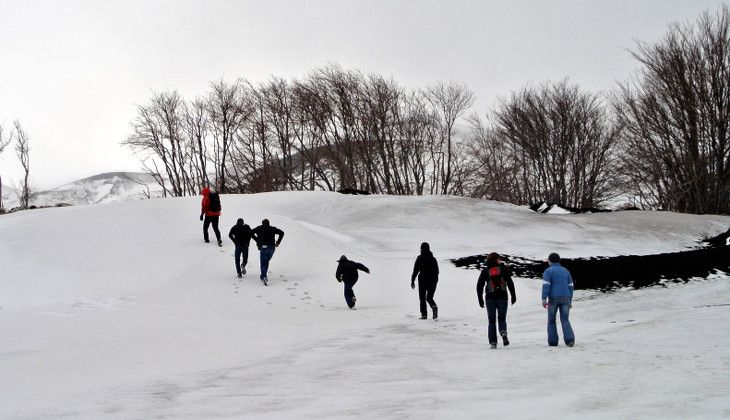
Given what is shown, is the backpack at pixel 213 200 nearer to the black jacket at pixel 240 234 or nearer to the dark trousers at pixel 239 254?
the black jacket at pixel 240 234

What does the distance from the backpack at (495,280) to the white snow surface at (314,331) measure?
1093 mm

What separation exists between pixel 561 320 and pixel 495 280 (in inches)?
51.7

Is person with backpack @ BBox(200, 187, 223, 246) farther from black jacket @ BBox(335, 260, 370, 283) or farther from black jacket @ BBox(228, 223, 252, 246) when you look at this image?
black jacket @ BBox(335, 260, 370, 283)

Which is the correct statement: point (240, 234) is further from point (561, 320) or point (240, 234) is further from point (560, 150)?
point (560, 150)

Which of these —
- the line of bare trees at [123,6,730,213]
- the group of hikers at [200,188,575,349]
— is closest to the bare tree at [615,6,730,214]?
the line of bare trees at [123,6,730,213]

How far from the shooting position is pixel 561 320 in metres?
10.3

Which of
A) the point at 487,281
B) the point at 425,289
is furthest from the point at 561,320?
the point at 425,289

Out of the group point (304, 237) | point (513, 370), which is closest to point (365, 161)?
point (304, 237)

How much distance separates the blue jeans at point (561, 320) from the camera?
10.2 metres

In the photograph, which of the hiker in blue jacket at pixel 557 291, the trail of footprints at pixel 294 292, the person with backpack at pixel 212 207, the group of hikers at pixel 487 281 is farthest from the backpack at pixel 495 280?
the person with backpack at pixel 212 207

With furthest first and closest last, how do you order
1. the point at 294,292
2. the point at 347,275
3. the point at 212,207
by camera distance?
the point at 212,207, the point at 294,292, the point at 347,275

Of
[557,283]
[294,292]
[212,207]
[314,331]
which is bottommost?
[314,331]

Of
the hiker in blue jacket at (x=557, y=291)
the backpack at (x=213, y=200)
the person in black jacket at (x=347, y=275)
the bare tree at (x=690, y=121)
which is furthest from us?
the bare tree at (x=690, y=121)

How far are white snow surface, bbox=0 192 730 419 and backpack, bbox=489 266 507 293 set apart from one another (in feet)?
3.58
